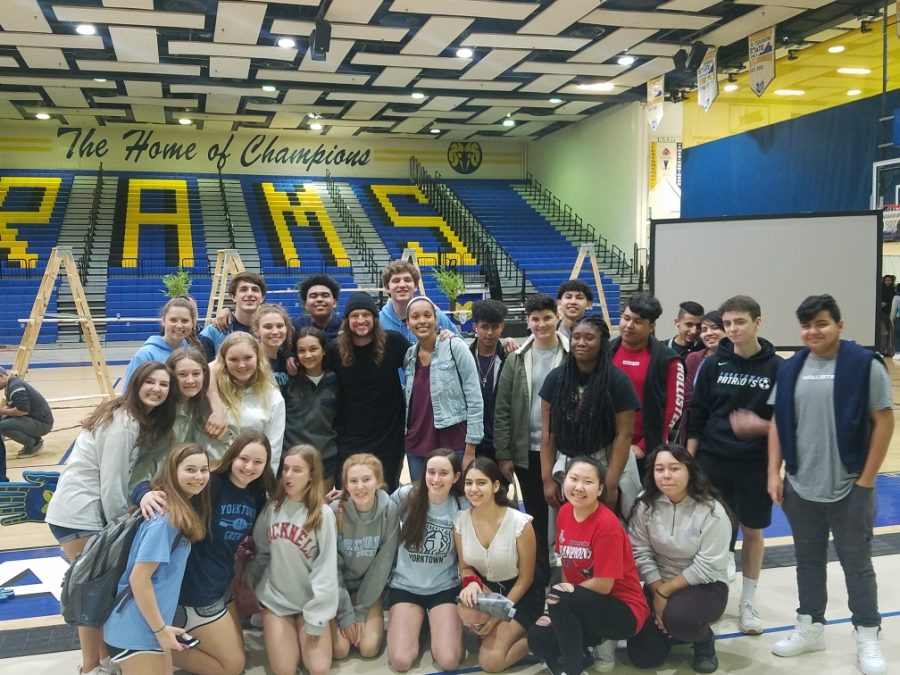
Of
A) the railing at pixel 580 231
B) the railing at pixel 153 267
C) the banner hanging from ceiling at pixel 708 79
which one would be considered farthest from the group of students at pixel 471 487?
the railing at pixel 153 267

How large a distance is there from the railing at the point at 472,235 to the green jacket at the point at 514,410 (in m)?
13.4

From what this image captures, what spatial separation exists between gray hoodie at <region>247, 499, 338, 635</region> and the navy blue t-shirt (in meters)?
0.09

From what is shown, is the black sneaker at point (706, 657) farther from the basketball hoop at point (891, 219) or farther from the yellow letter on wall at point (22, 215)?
the yellow letter on wall at point (22, 215)

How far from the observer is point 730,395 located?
3.52 metres

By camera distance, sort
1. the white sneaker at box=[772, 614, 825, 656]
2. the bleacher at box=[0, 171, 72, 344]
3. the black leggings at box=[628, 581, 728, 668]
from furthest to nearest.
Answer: the bleacher at box=[0, 171, 72, 344] < the white sneaker at box=[772, 614, 825, 656] < the black leggings at box=[628, 581, 728, 668]

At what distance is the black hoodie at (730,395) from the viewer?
347 cm

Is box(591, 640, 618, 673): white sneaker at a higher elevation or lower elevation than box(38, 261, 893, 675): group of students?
lower

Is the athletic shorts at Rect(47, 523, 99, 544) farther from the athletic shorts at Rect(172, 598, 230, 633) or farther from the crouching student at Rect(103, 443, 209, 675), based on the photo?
the athletic shorts at Rect(172, 598, 230, 633)

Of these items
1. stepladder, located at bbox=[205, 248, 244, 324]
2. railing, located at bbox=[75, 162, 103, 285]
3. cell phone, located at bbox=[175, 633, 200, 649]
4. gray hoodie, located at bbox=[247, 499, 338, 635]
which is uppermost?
railing, located at bbox=[75, 162, 103, 285]

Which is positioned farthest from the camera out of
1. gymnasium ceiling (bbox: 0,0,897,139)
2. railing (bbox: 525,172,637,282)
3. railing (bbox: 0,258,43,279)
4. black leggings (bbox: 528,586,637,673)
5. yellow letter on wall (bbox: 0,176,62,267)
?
railing (bbox: 525,172,637,282)

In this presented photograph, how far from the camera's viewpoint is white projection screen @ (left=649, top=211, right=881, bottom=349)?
5410 millimetres

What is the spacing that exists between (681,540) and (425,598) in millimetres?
1183

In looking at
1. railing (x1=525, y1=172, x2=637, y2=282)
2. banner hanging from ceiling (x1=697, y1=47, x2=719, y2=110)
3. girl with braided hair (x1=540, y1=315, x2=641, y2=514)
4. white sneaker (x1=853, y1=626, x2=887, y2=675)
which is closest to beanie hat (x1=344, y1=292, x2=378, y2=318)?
girl with braided hair (x1=540, y1=315, x2=641, y2=514)

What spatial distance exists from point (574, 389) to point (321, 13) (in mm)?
9421
